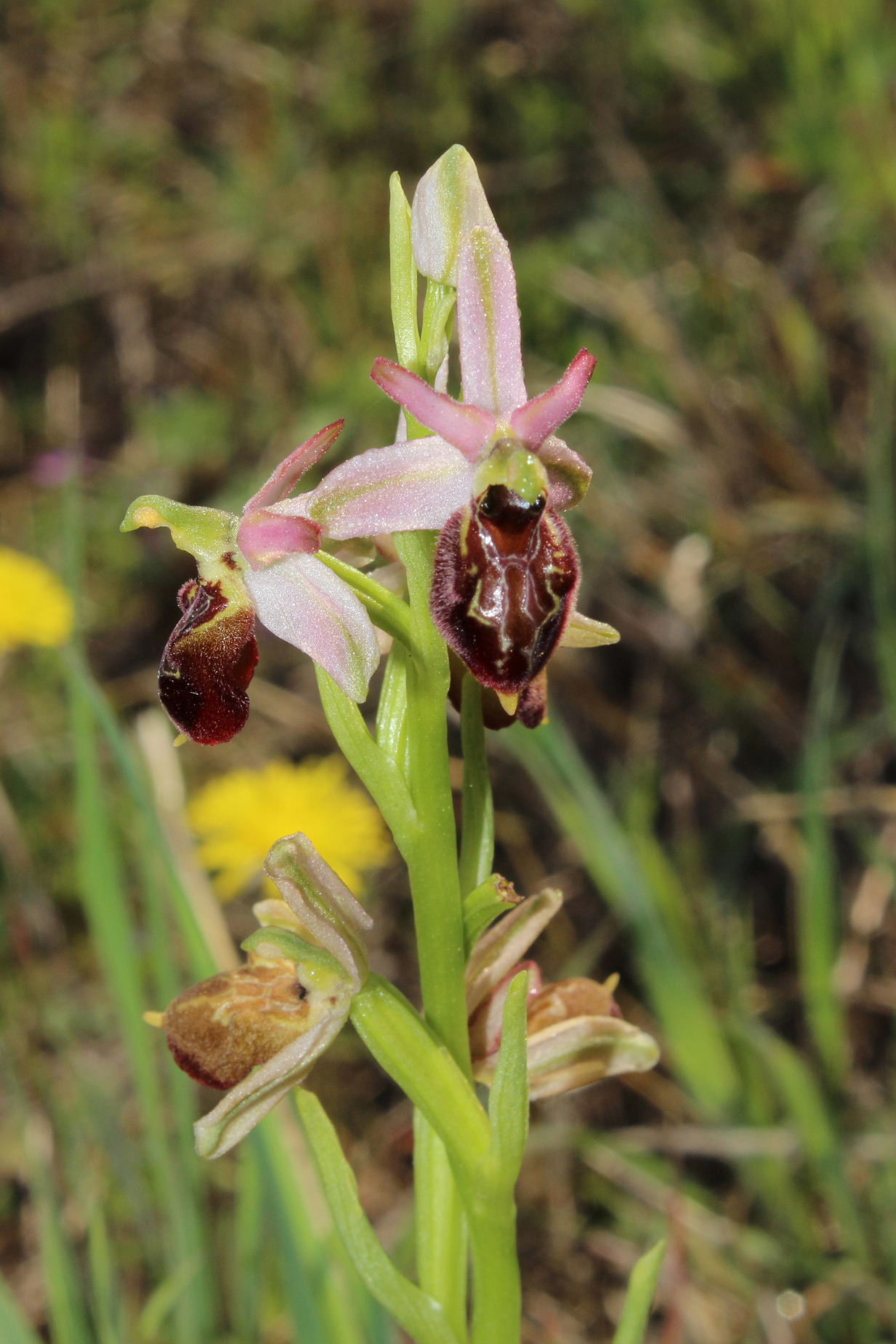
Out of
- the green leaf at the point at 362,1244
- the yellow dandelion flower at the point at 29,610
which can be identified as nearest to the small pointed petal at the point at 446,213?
the green leaf at the point at 362,1244

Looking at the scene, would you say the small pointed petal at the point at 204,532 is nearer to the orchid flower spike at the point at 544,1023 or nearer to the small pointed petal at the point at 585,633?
the small pointed petal at the point at 585,633

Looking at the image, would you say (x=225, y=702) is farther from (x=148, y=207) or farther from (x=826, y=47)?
(x=148, y=207)

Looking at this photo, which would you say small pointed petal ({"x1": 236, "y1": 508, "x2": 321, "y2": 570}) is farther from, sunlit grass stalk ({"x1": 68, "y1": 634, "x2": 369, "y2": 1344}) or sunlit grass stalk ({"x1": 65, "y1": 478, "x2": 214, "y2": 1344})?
sunlit grass stalk ({"x1": 65, "y1": 478, "x2": 214, "y2": 1344})

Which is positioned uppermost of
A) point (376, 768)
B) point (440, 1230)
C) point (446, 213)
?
point (446, 213)

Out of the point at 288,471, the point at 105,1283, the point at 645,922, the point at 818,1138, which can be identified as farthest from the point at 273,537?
the point at 818,1138

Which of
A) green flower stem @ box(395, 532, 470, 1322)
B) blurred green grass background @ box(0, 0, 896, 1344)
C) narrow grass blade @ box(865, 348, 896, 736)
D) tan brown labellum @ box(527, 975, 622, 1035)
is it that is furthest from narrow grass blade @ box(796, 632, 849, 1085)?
green flower stem @ box(395, 532, 470, 1322)

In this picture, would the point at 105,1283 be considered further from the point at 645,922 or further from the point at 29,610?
the point at 29,610

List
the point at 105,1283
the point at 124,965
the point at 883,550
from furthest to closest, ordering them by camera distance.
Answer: the point at 883,550 → the point at 124,965 → the point at 105,1283
